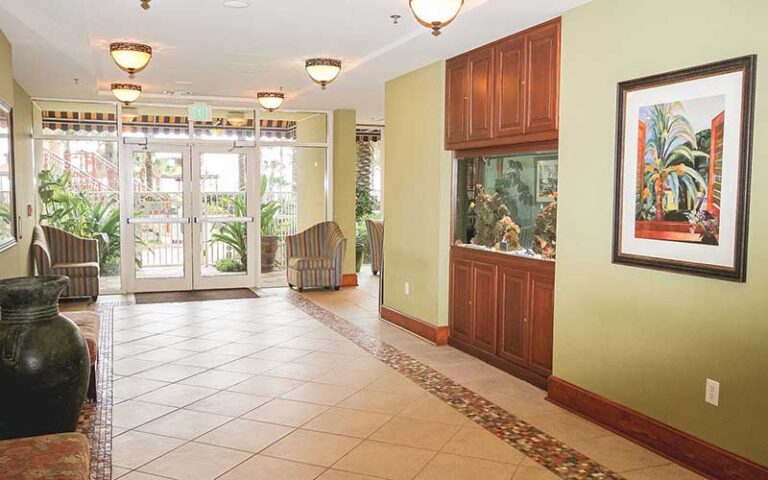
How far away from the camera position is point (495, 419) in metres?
3.97

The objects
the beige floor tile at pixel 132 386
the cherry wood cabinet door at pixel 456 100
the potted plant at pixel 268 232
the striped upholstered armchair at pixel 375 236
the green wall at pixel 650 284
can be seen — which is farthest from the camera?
the striped upholstered armchair at pixel 375 236

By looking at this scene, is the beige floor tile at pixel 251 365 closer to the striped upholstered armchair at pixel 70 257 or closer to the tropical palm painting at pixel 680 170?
the tropical palm painting at pixel 680 170

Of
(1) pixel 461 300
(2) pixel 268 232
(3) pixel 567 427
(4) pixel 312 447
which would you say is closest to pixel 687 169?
(3) pixel 567 427

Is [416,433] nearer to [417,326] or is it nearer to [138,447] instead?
[138,447]

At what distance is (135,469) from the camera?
324 centimetres

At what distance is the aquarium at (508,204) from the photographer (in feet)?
15.0

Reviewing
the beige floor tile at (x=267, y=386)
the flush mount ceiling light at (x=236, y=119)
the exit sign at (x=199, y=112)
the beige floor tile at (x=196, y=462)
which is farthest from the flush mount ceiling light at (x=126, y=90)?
the beige floor tile at (x=196, y=462)

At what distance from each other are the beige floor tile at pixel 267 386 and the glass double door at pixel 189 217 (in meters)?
4.60

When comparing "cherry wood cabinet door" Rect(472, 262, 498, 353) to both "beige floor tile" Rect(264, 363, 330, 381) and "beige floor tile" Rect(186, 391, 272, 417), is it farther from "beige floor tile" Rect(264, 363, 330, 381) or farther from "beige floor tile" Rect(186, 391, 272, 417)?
"beige floor tile" Rect(186, 391, 272, 417)

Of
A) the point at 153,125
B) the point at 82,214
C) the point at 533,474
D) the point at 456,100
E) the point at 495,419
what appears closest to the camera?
the point at 533,474

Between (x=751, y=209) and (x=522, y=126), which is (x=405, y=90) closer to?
(x=522, y=126)

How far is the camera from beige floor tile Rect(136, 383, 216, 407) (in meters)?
4.28

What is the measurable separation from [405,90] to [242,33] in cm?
193

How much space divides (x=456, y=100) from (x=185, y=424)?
11.0ft
